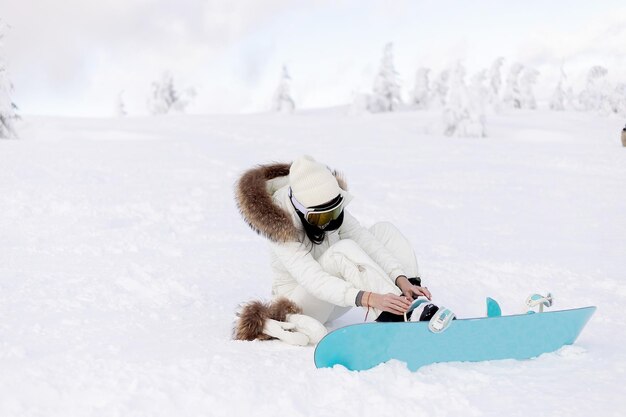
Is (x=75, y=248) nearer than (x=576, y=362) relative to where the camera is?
No

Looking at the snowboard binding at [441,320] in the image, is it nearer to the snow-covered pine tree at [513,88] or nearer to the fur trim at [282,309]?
the fur trim at [282,309]

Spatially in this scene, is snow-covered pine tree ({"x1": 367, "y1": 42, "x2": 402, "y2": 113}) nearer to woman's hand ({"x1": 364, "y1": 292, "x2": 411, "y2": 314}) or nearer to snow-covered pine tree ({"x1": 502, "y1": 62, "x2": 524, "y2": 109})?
snow-covered pine tree ({"x1": 502, "y1": 62, "x2": 524, "y2": 109})

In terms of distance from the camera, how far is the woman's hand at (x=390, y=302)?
3.36m

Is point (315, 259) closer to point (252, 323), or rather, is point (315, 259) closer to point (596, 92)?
point (252, 323)

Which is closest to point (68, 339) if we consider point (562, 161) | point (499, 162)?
point (499, 162)

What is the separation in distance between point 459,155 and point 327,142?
12.7 ft

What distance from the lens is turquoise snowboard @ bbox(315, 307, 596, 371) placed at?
10.5 ft

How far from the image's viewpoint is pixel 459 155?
15062mm

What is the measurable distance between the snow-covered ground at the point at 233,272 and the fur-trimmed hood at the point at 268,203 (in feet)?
2.32

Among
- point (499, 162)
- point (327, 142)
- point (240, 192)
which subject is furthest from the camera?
point (327, 142)

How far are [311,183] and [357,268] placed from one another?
22.6 inches

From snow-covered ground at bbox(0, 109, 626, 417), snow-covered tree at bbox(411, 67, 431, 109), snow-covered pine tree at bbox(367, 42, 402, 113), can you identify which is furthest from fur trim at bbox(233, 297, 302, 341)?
snow-covered tree at bbox(411, 67, 431, 109)

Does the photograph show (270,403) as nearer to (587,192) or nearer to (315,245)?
(315,245)

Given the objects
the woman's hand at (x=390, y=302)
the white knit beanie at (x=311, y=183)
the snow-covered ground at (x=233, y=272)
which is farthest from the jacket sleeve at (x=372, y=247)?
the snow-covered ground at (x=233, y=272)
